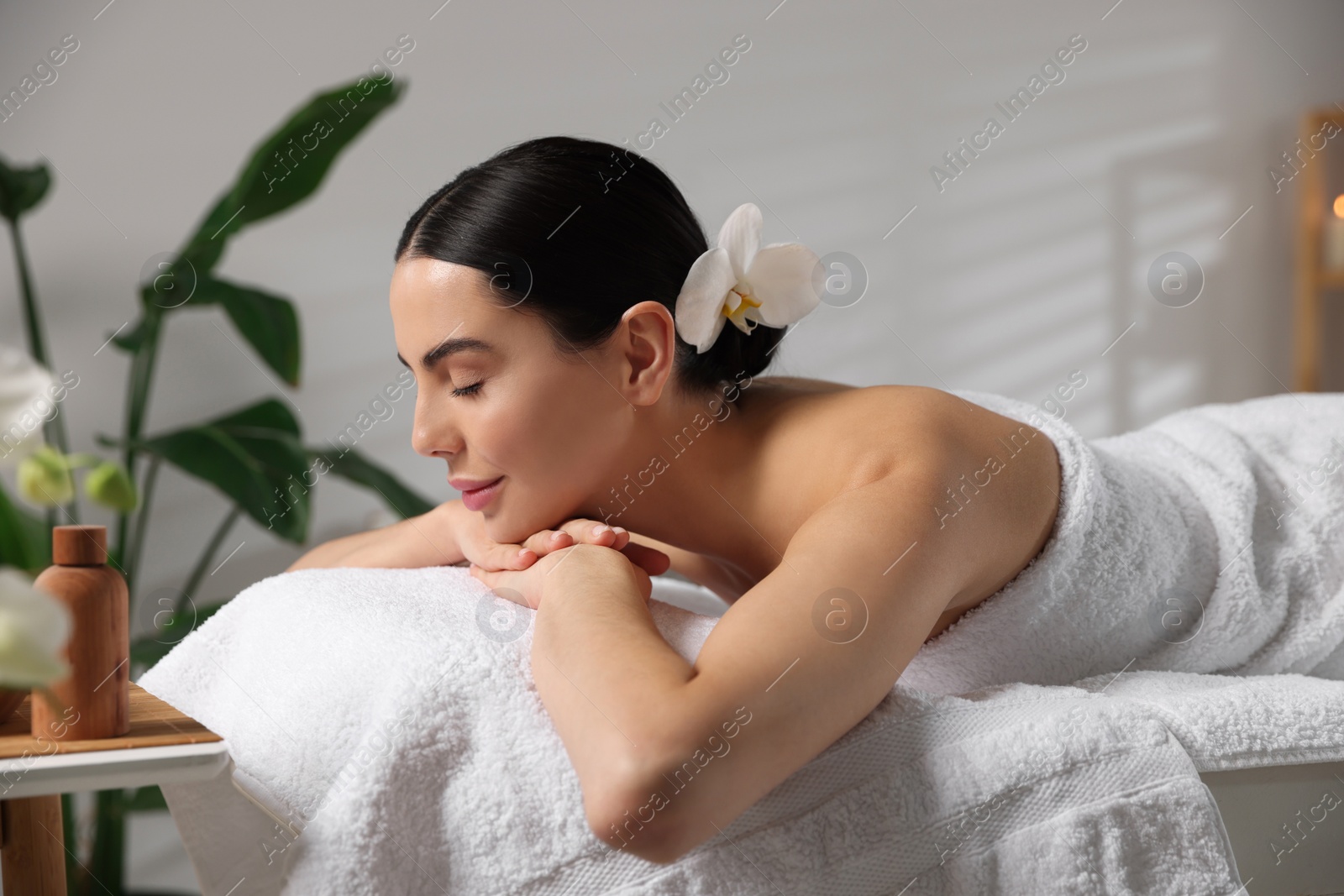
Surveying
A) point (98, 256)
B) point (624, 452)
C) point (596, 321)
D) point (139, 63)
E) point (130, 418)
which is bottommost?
point (624, 452)

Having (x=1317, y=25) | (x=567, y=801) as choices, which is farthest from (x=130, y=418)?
(x=1317, y=25)

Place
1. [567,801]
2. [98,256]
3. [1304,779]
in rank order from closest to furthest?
1. [567,801]
2. [1304,779]
3. [98,256]

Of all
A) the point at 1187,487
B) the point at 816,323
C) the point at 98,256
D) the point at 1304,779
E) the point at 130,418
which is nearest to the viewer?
the point at 1304,779

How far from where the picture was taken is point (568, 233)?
845 millimetres

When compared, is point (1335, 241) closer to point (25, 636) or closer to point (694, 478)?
point (694, 478)

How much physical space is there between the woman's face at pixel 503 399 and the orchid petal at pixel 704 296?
0.08m

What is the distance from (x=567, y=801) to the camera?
60 centimetres

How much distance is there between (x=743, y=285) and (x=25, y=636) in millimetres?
666

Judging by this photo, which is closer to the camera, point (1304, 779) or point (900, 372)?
point (1304, 779)

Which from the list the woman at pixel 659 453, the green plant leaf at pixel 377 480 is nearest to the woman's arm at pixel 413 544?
the woman at pixel 659 453

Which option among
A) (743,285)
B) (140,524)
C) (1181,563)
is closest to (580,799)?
(743,285)

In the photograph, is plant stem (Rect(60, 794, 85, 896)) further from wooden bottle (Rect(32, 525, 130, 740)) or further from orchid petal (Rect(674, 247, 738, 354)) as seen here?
orchid petal (Rect(674, 247, 738, 354))

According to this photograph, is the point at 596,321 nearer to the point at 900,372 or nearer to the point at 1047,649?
the point at 1047,649

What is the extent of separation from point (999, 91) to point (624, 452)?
1.84m
